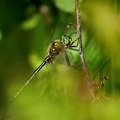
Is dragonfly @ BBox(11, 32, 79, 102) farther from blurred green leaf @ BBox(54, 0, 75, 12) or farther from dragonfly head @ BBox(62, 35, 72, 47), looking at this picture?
blurred green leaf @ BBox(54, 0, 75, 12)

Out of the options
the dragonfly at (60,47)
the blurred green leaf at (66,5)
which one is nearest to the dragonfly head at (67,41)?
the dragonfly at (60,47)

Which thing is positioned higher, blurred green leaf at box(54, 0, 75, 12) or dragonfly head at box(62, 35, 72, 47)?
A: blurred green leaf at box(54, 0, 75, 12)

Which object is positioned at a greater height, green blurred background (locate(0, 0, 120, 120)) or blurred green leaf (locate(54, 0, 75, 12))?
blurred green leaf (locate(54, 0, 75, 12))

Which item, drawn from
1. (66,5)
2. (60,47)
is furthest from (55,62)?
(66,5)

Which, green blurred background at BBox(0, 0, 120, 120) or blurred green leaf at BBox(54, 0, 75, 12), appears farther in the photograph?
blurred green leaf at BBox(54, 0, 75, 12)

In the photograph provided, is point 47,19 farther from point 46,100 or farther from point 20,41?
point 46,100

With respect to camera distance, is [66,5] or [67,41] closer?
[67,41]

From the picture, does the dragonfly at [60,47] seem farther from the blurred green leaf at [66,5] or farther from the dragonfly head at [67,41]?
the blurred green leaf at [66,5]

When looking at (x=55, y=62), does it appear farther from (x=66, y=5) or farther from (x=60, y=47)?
(x=66, y=5)

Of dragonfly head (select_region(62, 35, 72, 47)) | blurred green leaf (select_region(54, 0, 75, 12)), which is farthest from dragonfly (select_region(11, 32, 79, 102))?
blurred green leaf (select_region(54, 0, 75, 12))
